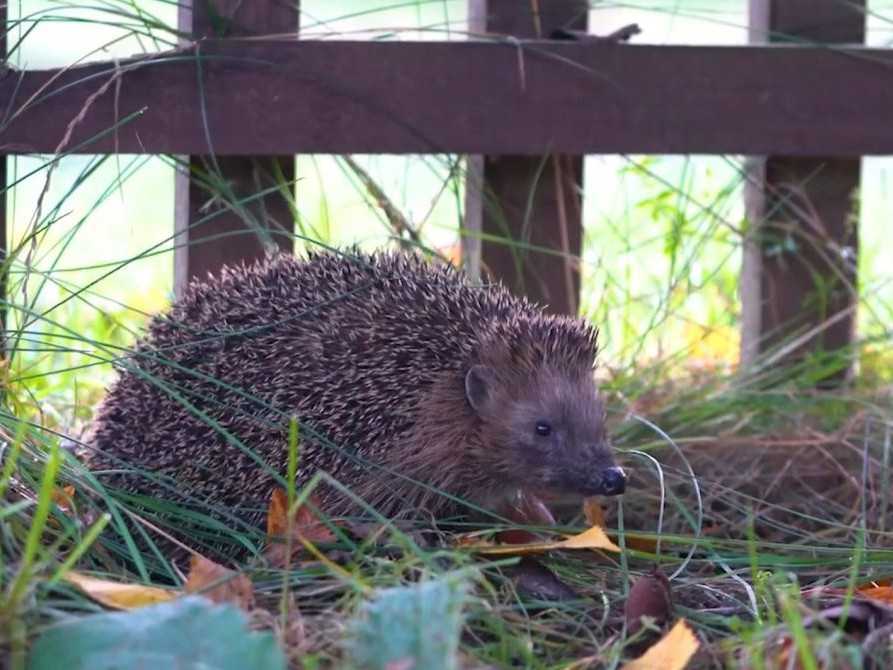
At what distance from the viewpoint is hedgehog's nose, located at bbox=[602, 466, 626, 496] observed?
13.3 feet

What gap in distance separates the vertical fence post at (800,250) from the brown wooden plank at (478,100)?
271 mm

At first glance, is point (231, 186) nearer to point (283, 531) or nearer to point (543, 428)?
point (543, 428)

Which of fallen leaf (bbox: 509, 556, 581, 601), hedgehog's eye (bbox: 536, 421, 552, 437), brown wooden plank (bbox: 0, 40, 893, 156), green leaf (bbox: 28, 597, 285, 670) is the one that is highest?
brown wooden plank (bbox: 0, 40, 893, 156)

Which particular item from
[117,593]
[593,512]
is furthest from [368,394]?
[117,593]

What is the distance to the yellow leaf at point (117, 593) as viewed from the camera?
113 inches

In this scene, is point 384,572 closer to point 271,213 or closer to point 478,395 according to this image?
point 478,395

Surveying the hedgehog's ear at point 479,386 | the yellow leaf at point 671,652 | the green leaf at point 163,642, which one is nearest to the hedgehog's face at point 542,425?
the hedgehog's ear at point 479,386

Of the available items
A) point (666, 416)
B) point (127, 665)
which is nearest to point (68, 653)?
point (127, 665)

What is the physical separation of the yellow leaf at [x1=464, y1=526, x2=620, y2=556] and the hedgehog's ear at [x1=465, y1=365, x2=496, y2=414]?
0.76 meters

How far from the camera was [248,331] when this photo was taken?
3.85 m

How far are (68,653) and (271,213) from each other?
271cm

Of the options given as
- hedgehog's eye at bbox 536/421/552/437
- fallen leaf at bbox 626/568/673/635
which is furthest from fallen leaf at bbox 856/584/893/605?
hedgehog's eye at bbox 536/421/552/437

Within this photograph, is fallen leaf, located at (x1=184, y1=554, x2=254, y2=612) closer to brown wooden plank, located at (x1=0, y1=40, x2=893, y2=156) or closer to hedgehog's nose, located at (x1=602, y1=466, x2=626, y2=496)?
hedgehog's nose, located at (x1=602, y1=466, x2=626, y2=496)

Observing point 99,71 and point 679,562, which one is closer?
point 679,562
